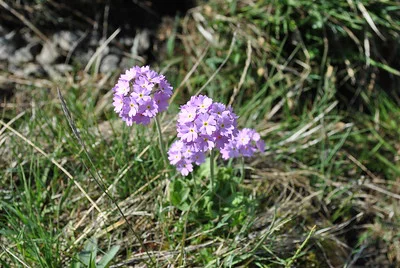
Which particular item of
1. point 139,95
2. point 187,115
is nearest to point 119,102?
point 139,95

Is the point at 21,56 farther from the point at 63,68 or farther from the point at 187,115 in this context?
the point at 187,115

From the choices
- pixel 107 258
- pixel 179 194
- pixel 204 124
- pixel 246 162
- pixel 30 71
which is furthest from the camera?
pixel 30 71

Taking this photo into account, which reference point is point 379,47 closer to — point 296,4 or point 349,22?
point 349,22

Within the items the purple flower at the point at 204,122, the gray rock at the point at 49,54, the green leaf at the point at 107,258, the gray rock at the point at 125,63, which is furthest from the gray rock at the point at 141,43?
the purple flower at the point at 204,122

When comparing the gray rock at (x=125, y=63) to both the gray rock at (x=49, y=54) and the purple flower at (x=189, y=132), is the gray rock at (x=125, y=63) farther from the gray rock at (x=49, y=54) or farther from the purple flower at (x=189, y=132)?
the purple flower at (x=189, y=132)

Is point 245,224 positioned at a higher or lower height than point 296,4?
lower

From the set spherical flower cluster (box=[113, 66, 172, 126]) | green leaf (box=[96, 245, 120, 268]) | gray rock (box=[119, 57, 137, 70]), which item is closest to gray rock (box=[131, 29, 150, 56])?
gray rock (box=[119, 57, 137, 70])

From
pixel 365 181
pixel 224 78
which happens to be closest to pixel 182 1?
pixel 224 78
